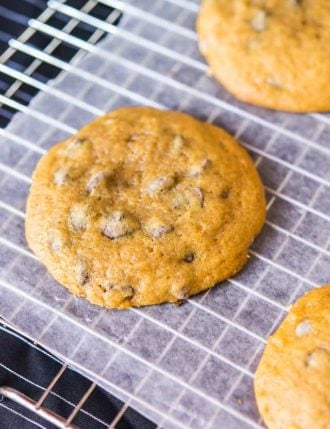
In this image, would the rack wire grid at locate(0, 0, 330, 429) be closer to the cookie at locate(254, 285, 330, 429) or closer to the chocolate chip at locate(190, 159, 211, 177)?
the cookie at locate(254, 285, 330, 429)

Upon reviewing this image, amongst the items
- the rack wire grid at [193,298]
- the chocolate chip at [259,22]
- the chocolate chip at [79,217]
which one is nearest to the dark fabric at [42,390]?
the rack wire grid at [193,298]

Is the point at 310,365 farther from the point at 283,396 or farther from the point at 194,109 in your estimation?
the point at 194,109

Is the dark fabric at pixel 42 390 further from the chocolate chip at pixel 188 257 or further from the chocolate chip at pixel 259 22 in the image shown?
the chocolate chip at pixel 259 22

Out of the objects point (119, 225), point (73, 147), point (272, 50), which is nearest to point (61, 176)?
point (73, 147)

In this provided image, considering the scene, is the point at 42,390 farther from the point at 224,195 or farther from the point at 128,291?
the point at 224,195

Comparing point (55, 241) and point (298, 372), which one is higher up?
point (55, 241)

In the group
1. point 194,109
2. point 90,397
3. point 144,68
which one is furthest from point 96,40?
point 90,397
